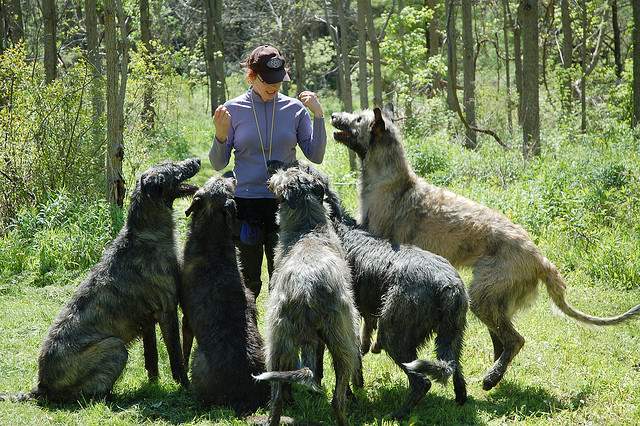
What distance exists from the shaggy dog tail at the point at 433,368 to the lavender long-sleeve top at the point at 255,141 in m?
1.92

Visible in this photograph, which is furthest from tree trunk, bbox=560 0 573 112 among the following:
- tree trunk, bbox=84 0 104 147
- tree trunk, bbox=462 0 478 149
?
tree trunk, bbox=84 0 104 147

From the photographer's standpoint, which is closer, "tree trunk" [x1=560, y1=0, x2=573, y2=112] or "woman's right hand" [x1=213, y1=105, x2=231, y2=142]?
"woman's right hand" [x1=213, y1=105, x2=231, y2=142]

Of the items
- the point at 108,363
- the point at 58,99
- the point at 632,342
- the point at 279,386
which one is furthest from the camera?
the point at 58,99

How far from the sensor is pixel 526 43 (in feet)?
37.3

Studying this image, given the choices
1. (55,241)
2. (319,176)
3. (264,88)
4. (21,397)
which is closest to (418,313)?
(319,176)

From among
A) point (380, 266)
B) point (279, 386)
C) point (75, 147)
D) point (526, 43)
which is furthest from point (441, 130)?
point (279, 386)

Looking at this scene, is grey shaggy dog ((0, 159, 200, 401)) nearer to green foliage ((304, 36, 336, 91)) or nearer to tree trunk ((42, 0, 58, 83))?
tree trunk ((42, 0, 58, 83))

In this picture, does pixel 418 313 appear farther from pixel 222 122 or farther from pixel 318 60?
pixel 318 60

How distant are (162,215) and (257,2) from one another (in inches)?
862

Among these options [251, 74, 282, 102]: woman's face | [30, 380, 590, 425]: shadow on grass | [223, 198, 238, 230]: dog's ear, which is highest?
[251, 74, 282, 102]: woman's face

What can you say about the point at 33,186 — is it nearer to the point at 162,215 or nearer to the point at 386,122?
the point at 162,215

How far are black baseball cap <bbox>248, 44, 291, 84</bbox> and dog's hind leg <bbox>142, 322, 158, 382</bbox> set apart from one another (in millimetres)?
2237

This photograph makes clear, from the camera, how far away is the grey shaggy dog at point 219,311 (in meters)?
4.72

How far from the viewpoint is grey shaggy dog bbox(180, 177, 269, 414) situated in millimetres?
4719
